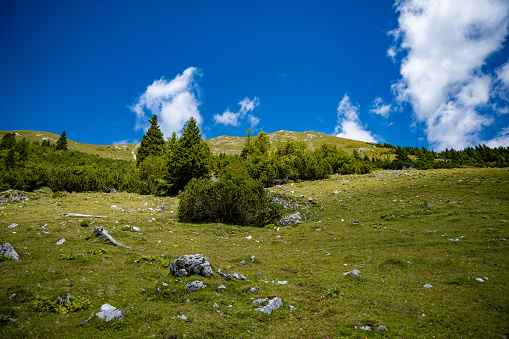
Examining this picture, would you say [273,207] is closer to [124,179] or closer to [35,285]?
[35,285]

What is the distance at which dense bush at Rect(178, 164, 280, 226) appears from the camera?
2244cm

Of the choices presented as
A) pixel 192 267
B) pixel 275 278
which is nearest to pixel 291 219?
pixel 275 278

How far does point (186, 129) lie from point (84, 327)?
1498 inches

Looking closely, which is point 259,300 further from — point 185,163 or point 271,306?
point 185,163

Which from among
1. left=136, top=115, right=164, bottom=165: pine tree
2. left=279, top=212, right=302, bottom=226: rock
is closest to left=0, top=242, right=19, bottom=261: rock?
left=279, top=212, right=302, bottom=226: rock

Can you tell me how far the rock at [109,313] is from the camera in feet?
22.8

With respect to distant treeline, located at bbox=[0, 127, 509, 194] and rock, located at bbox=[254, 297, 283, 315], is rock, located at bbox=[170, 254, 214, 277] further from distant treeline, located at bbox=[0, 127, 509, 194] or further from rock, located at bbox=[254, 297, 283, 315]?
distant treeline, located at bbox=[0, 127, 509, 194]

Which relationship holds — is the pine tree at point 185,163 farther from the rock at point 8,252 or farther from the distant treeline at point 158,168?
the rock at point 8,252

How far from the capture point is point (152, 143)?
60188 mm

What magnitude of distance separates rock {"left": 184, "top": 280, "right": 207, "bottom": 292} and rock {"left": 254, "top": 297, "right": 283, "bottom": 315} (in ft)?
7.84

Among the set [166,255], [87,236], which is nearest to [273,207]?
[166,255]

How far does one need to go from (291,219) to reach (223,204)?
6.88 meters

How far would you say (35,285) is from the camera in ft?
25.5

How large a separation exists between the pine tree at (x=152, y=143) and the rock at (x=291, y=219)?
43.8 metres
